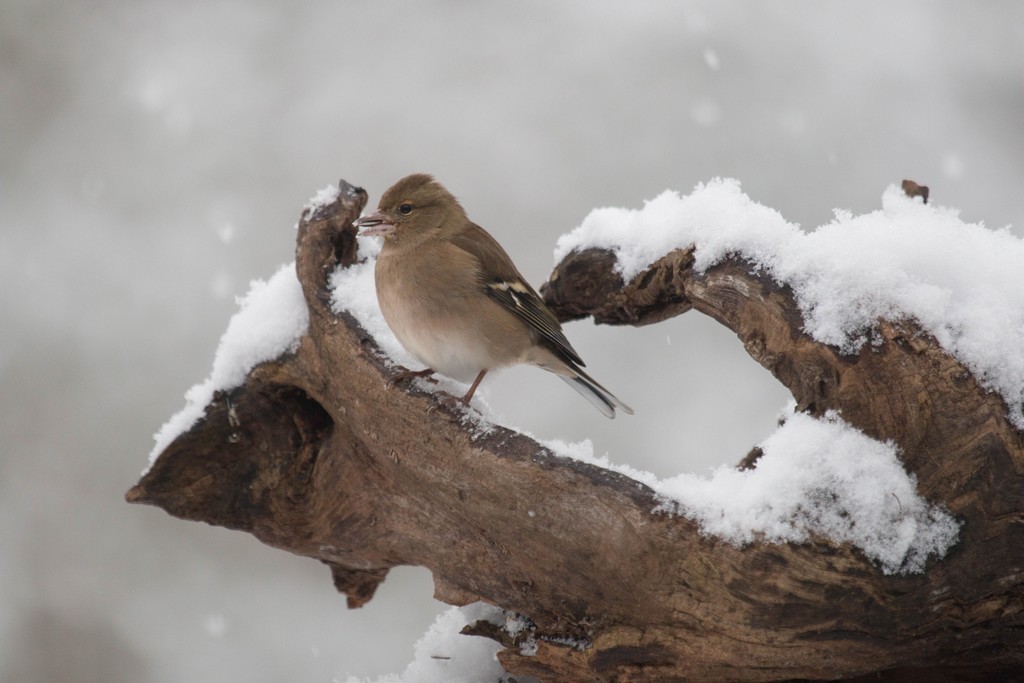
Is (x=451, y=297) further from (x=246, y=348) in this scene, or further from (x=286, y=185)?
(x=286, y=185)

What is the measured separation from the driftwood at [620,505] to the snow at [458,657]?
0.26m

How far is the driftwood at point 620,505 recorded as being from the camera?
2.37 metres

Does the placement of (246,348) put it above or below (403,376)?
above

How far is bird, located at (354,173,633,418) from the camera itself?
3635mm

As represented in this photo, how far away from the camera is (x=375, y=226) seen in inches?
151

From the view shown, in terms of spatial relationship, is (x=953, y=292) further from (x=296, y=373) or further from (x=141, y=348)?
(x=141, y=348)

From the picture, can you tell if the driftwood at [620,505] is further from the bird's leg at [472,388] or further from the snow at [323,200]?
the bird's leg at [472,388]

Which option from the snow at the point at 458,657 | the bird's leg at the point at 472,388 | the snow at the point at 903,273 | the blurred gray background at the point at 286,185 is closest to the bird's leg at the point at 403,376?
the bird's leg at the point at 472,388

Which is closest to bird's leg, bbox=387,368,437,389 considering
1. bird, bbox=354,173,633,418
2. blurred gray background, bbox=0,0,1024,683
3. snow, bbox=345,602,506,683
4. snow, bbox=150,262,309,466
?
bird, bbox=354,173,633,418

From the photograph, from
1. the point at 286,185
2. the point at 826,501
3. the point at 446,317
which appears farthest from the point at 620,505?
the point at 286,185

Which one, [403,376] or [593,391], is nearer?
[403,376]

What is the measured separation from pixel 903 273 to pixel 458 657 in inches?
79.3

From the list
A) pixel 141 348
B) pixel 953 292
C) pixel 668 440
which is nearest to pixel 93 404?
pixel 141 348

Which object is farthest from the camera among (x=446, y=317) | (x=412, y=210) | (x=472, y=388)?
(x=412, y=210)
